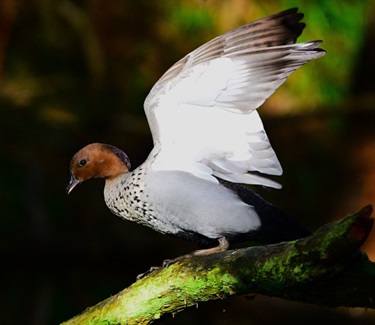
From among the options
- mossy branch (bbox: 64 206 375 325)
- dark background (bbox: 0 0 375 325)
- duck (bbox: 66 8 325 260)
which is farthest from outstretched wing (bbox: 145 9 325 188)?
dark background (bbox: 0 0 375 325)

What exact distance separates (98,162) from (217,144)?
671mm

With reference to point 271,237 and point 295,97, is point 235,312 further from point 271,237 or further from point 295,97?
point 271,237

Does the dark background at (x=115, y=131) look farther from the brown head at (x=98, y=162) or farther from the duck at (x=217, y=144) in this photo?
the duck at (x=217, y=144)

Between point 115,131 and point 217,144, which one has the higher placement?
point 217,144

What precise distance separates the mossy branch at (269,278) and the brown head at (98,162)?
3.32 ft

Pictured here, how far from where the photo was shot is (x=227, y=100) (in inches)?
150

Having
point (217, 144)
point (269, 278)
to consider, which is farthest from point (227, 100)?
point (269, 278)

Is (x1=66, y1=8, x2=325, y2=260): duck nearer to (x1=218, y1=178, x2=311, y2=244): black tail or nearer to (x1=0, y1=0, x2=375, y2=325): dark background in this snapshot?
(x1=218, y1=178, x2=311, y2=244): black tail

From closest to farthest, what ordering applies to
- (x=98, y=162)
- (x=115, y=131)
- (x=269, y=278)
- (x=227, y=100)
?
(x=269, y=278) < (x=227, y=100) < (x=98, y=162) < (x=115, y=131)

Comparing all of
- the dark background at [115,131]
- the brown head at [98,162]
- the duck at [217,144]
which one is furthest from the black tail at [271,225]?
the dark background at [115,131]

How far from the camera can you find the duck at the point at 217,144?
3.77 meters

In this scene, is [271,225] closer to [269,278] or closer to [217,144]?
[217,144]

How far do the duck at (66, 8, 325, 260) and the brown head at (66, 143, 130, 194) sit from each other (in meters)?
0.30

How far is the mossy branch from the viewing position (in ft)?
8.33
